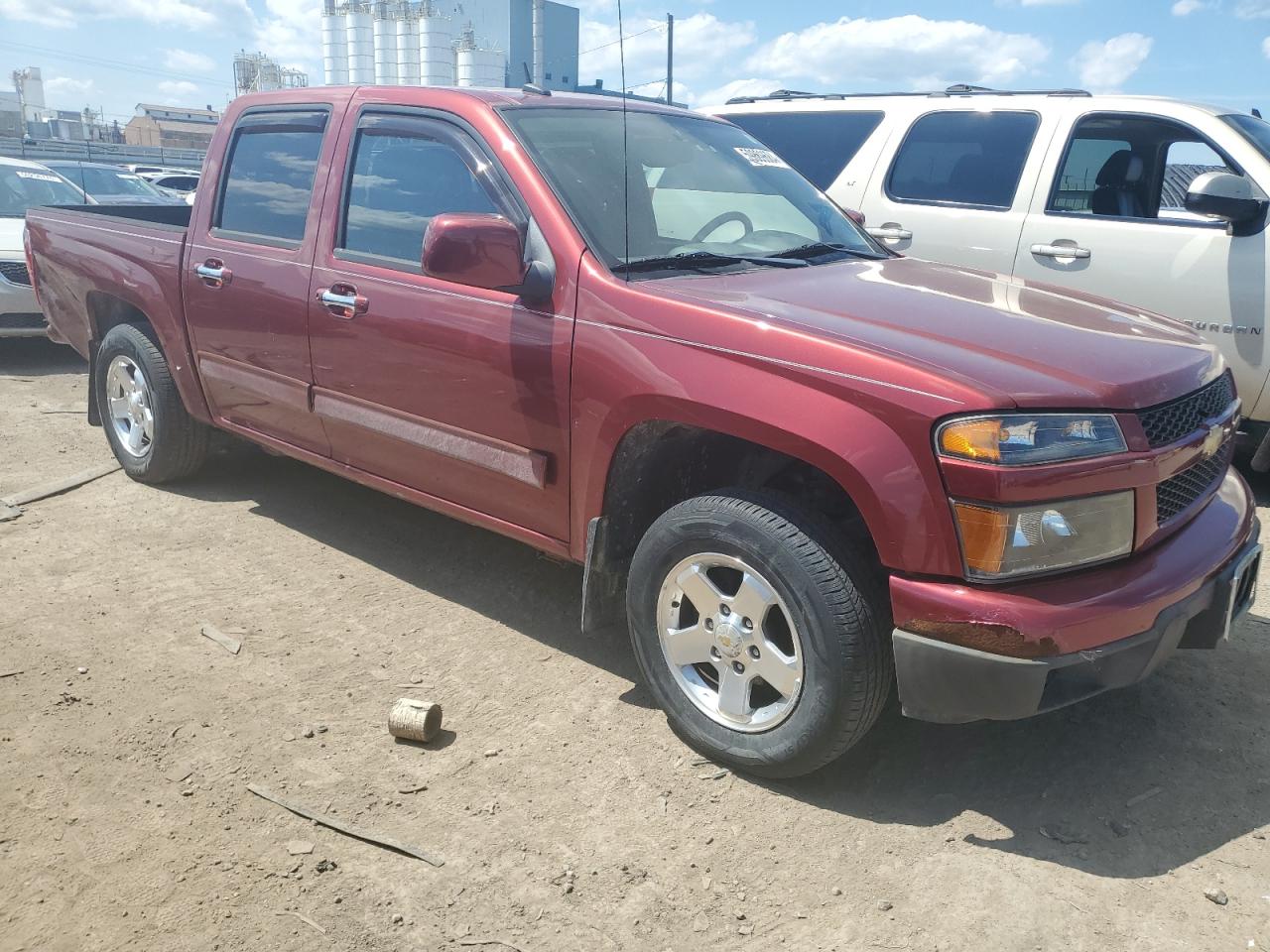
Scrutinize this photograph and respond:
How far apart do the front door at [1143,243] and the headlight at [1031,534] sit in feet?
9.32

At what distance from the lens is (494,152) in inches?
136

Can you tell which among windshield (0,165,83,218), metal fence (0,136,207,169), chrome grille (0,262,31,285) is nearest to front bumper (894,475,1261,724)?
chrome grille (0,262,31,285)

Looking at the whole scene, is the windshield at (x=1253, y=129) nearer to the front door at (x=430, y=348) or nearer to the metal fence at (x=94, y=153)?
the front door at (x=430, y=348)

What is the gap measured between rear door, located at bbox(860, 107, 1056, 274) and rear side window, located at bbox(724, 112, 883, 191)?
0.29 m

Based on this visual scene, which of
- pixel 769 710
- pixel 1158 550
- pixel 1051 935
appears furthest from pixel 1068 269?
pixel 1051 935

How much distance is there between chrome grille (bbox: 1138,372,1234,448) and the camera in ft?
8.61

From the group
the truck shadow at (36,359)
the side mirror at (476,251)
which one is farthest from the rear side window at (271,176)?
the truck shadow at (36,359)

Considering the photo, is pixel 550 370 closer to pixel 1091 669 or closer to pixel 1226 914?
pixel 1091 669

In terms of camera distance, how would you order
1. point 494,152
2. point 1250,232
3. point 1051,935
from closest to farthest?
1. point 1051,935
2. point 494,152
3. point 1250,232

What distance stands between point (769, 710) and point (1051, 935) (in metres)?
0.85

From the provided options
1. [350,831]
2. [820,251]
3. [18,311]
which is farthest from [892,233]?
[18,311]

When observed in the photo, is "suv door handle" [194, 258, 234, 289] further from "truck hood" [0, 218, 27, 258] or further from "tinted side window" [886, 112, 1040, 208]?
"truck hood" [0, 218, 27, 258]

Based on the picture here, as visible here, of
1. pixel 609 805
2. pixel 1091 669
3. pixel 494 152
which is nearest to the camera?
pixel 1091 669

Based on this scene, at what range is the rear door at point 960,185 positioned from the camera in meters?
5.85
